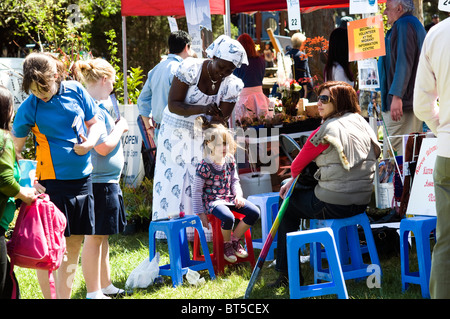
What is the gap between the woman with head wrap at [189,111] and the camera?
4.62 metres

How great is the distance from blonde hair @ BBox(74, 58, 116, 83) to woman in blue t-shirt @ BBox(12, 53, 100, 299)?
1.57 ft

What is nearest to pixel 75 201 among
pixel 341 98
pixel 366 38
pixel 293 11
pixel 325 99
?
pixel 325 99

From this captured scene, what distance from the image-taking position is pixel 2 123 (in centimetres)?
296

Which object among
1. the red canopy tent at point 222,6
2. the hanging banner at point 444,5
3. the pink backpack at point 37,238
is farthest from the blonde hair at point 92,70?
the red canopy tent at point 222,6

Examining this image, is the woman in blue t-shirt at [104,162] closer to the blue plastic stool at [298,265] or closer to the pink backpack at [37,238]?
Result: the pink backpack at [37,238]

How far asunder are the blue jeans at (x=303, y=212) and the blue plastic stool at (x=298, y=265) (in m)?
0.36

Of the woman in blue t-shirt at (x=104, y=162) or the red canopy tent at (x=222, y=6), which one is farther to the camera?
the red canopy tent at (x=222, y=6)

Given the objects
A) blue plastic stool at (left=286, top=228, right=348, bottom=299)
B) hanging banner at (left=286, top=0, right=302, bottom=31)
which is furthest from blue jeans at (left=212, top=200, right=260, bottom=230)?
hanging banner at (left=286, top=0, right=302, bottom=31)

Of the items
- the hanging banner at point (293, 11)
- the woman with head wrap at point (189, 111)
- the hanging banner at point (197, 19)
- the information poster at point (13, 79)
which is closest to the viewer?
the woman with head wrap at point (189, 111)

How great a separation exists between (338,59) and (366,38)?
1302 millimetres

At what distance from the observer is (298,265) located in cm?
352

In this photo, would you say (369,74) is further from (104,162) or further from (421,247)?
(104,162)

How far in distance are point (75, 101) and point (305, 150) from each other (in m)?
1.45
